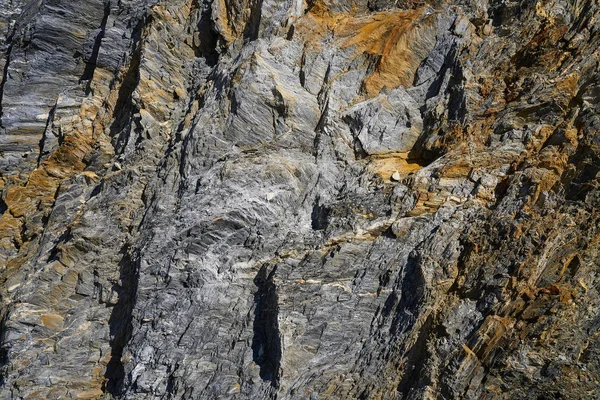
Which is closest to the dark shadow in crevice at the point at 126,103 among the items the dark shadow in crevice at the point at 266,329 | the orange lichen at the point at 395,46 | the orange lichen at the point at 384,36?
the orange lichen at the point at 384,36

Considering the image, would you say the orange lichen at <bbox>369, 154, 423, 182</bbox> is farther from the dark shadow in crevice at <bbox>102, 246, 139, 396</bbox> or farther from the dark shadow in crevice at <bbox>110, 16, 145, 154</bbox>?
the dark shadow in crevice at <bbox>110, 16, 145, 154</bbox>

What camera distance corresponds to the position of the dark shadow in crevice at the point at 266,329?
13.4 metres

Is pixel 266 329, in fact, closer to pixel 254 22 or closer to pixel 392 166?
pixel 392 166

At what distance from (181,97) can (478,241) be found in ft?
36.2

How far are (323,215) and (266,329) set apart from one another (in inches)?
117

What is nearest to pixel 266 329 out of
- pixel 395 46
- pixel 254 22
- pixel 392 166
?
pixel 392 166

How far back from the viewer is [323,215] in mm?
14898

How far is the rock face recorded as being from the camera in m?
12.5

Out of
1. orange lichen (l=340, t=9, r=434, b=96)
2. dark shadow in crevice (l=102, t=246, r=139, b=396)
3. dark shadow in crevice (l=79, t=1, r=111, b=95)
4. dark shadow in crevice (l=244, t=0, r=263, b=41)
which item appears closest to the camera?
dark shadow in crevice (l=102, t=246, r=139, b=396)

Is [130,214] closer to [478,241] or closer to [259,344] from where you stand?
[259,344]

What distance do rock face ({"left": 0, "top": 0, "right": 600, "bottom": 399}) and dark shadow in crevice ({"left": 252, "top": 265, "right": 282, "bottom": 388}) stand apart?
53 millimetres

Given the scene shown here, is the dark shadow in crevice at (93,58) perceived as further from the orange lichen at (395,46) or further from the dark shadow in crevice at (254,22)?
the orange lichen at (395,46)

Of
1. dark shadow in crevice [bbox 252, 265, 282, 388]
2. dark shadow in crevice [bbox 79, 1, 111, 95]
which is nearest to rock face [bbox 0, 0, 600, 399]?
dark shadow in crevice [bbox 252, 265, 282, 388]

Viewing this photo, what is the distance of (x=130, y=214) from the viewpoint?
56.8 feet
